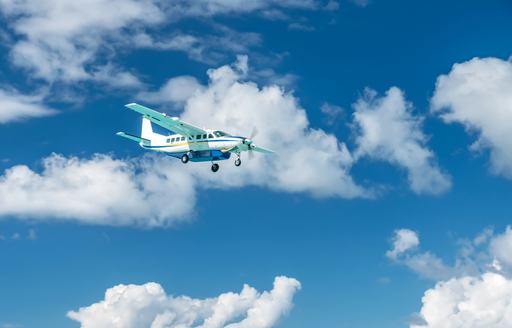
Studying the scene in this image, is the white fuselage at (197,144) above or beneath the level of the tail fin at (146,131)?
beneath

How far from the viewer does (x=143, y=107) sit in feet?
331

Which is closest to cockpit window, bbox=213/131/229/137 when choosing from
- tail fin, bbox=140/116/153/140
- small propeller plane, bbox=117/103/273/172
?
small propeller plane, bbox=117/103/273/172

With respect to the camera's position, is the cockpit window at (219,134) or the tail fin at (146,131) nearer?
the cockpit window at (219,134)

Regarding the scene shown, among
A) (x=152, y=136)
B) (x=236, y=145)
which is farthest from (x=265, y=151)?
(x=152, y=136)

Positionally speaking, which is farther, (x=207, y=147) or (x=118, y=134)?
(x=118, y=134)

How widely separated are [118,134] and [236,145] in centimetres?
2538

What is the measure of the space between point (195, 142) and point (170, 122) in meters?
5.22

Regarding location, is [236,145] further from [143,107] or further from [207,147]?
[143,107]

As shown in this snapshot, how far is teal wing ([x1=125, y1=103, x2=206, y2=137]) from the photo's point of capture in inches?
4015

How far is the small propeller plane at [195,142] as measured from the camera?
327 ft

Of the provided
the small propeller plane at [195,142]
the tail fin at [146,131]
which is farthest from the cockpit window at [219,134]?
the tail fin at [146,131]

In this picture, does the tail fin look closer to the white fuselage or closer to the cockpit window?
the white fuselage

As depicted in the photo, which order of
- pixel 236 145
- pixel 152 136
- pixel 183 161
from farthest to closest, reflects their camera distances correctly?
pixel 152 136 < pixel 183 161 < pixel 236 145

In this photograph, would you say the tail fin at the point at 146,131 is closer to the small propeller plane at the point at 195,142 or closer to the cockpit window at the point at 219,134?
the small propeller plane at the point at 195,142
